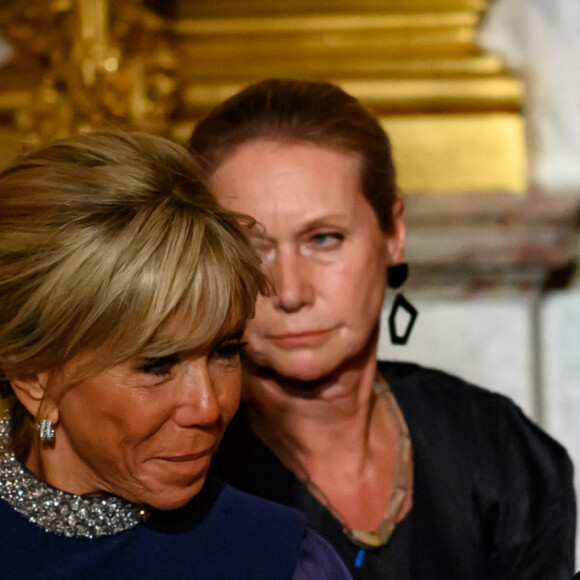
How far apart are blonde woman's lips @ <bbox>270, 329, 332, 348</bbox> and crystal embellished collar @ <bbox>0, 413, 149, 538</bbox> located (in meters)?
0.39

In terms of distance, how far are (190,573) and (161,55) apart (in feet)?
5.04

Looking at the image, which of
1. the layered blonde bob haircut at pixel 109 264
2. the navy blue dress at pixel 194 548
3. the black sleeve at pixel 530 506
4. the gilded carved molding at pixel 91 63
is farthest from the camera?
the gilded carved molding at pixel 91 63

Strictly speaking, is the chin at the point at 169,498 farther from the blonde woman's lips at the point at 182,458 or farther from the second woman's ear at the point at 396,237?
the second woman's ear at the point at 396,237

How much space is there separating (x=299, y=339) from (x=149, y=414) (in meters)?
0.44

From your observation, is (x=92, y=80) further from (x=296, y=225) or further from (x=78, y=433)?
(x=78, y=433)

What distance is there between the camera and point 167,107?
8.55 ft

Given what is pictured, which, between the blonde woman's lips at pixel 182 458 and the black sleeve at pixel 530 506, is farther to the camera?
the black sleeve at pixel 530 506


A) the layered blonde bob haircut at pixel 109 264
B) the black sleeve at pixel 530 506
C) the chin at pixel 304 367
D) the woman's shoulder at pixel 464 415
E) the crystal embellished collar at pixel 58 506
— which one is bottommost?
the black sleeve at pixel 530 506

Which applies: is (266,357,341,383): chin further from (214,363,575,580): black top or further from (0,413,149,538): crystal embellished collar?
(0,413,149,538): crystal embellished collar

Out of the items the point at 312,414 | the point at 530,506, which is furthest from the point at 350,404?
the point at 530,506

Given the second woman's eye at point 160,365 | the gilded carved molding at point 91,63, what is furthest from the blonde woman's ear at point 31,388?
the gilded carved molding at point 91,63

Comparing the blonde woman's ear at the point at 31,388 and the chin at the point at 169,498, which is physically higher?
the blonde woman's ear at the point at 31,388

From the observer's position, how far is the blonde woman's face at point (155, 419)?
122 centimetres

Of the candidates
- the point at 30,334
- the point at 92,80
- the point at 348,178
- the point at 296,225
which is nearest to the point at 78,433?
the point at 30,334
